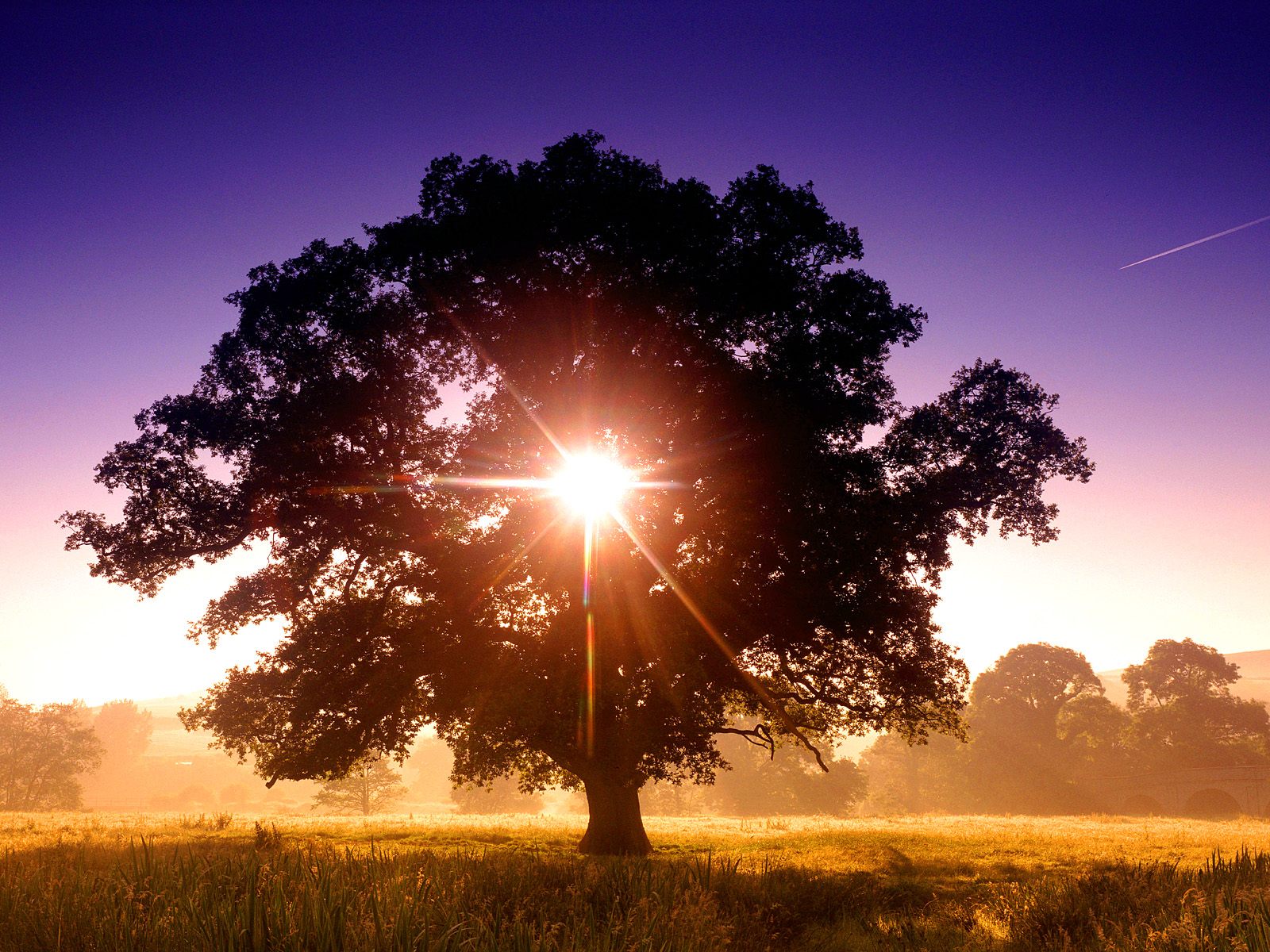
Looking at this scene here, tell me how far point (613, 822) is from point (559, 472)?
956 cm

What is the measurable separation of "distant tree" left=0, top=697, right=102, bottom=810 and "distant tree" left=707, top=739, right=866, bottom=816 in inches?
2861

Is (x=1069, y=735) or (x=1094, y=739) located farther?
(x=1069, y=735)

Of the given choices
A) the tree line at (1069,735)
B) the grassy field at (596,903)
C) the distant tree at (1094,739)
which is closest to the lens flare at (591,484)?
the grassy field at (596,903)

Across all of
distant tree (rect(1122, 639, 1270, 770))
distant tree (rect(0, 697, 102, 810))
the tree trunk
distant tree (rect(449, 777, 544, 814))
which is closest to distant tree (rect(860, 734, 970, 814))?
distant tree (rect(1122, 639, 1270, 770))

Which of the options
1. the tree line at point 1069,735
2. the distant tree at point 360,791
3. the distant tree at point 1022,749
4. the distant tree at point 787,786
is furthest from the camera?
the distant tree at point 360,791

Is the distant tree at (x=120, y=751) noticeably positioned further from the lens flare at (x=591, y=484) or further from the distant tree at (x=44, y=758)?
the lens flare at (x=591, y=484)

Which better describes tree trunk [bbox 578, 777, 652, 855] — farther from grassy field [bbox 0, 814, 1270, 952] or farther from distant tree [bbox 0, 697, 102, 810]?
distant tree [bbox 0, 697, 102, 810]

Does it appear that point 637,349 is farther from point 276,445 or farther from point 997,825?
point 997,825

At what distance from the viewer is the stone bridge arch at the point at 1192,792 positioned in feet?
219

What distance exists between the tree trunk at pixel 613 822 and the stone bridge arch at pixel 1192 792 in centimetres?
7256

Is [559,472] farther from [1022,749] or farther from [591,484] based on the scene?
[1022,749]

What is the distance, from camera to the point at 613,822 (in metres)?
20.2

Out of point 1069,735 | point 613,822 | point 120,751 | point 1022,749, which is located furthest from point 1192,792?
point 120,751

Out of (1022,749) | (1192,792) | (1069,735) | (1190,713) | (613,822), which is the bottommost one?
(1192,792)
